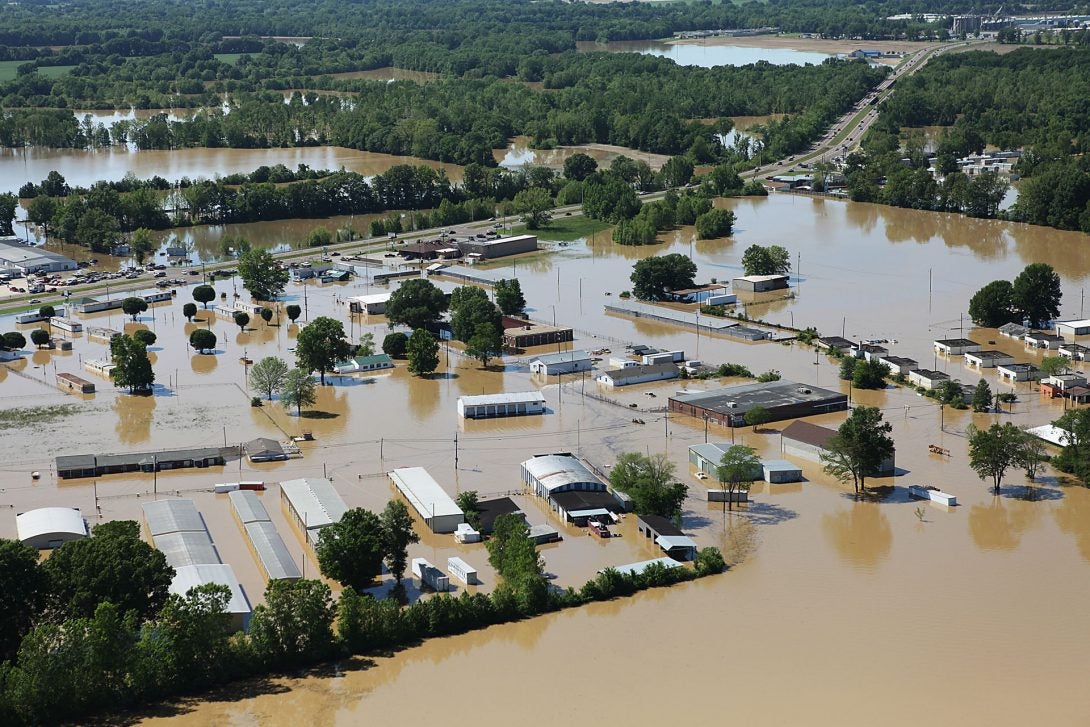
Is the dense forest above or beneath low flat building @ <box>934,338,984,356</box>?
above

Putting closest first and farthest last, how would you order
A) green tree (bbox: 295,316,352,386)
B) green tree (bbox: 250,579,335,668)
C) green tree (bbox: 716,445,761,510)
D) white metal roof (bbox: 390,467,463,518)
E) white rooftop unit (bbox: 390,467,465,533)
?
1. green tree (bbox: 250,579,335,668)
2. white rooftop unit (bbox: 390,467,465,533)
3. white metal roof (bbox: 390,467,463,518)
4. green tree (bbox: 716,445,761,510)
5. green tree (bbox: 295,316,352,386)

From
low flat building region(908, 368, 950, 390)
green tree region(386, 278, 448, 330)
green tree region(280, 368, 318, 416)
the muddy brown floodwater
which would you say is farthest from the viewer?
green tree region(386, 278, 448, 330)

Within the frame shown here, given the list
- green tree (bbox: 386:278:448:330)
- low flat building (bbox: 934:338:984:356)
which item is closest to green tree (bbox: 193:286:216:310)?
green tree (bbox: 386:278:448:330)

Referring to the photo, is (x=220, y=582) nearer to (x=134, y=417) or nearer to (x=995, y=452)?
A: (x=134, y=417)

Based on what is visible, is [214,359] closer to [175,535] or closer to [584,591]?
[175,535]

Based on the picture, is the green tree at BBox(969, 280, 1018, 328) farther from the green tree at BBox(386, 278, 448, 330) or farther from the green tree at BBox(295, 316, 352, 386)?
the green tree at BBox(295, 316, 352, 386)

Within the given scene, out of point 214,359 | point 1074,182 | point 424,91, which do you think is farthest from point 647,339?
point 424,91

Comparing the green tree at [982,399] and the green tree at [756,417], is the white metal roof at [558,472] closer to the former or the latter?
the green tree at [756,417]

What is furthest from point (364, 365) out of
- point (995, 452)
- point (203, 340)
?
point (995, 452)
